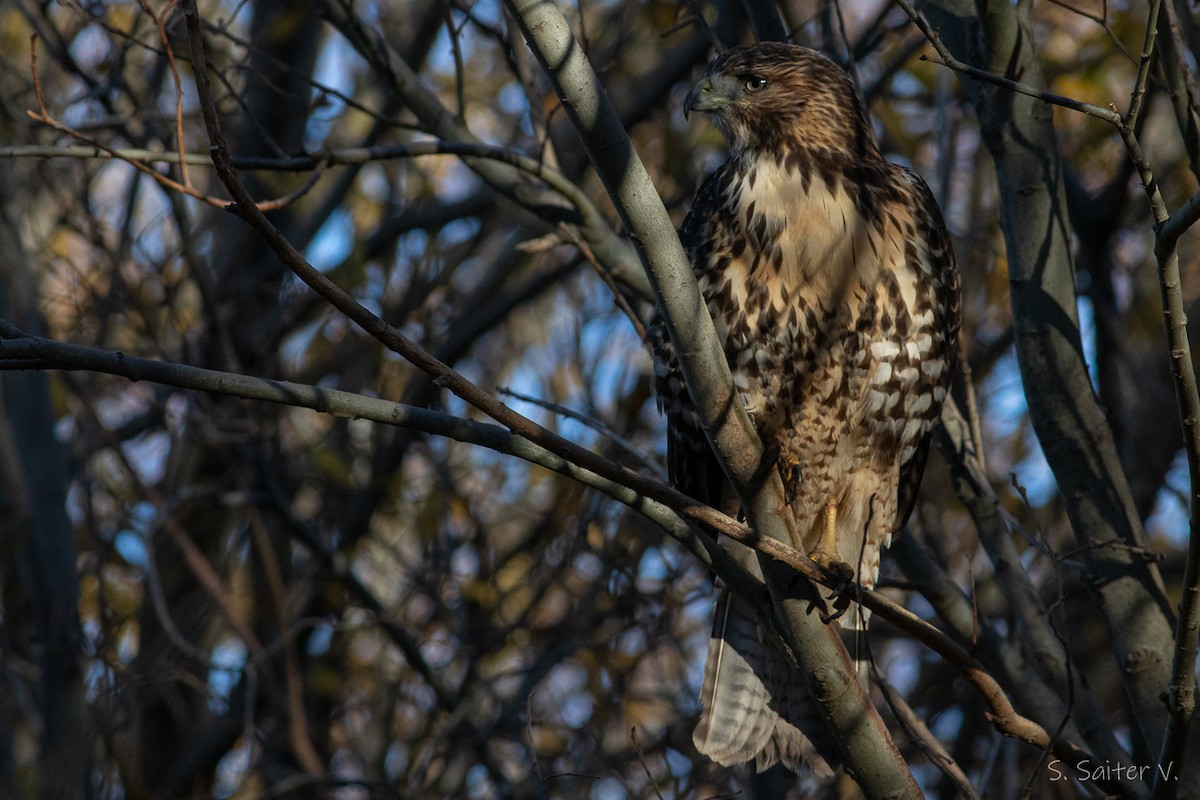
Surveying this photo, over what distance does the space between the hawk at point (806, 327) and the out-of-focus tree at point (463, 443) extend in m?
0.16

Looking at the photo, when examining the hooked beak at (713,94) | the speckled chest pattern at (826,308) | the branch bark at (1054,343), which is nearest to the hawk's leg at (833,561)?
the speckled chest pattern at (826,308)

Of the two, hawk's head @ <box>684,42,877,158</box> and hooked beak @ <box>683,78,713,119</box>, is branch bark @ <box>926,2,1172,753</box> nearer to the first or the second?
hawk's head @ <box>684,42,877,158</box>

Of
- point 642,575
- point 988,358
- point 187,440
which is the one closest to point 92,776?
point 187,440

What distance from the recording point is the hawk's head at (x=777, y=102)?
3.50 m

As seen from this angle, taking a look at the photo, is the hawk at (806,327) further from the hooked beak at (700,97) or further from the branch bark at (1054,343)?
the branch bark at (1054,343)

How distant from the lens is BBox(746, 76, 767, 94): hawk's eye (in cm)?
352

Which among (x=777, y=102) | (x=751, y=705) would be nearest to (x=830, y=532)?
(x=751, y=705)

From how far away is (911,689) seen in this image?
17.6ft

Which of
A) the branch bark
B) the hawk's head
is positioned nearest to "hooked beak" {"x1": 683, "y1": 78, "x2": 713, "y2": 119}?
the hawk's head

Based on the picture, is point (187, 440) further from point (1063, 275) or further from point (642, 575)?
point (1063, 275)

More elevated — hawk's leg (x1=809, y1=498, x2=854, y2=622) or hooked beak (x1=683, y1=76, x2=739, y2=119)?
hooked beak (x1=683, y1=76, x2=739, y2=119)

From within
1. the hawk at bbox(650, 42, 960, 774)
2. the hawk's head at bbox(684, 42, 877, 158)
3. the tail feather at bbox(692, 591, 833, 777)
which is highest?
the hawk's head at bbox(684, 42, 877, 158)

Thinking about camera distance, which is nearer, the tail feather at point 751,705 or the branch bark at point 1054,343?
the branch bark at point 1054,343

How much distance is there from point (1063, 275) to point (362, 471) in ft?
11.4
